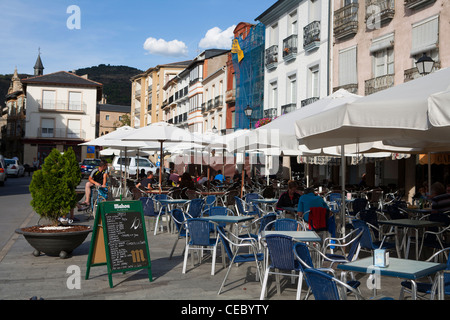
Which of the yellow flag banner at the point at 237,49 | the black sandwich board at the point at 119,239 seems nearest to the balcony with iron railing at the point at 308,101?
the yellow flag banner at the point at 237,49

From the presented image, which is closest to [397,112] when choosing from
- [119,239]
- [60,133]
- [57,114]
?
[119,239]

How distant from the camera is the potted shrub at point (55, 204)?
8.84 meters

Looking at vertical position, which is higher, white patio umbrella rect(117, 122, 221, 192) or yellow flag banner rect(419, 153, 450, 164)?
white patio umbrella rect(117, 122, 221, 192)

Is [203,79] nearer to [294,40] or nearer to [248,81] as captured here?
[248,81]

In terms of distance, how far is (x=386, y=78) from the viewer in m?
21.2

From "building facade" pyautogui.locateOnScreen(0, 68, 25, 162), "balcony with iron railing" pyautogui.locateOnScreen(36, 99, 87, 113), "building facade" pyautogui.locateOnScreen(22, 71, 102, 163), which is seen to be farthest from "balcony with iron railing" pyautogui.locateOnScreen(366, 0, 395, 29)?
"building facade" pyautogui.locateOnScreen(0, 68, 25, 162)

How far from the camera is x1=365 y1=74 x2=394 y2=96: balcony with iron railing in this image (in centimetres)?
2097

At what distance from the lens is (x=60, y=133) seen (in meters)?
67.1

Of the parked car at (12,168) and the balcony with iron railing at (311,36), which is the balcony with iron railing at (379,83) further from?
the parked car at (12,168)

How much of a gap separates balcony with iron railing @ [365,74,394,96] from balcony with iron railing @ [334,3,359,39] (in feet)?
9.33

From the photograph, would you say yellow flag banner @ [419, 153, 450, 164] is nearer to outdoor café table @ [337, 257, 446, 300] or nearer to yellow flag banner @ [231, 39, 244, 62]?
outdoor café table @ [337, 257, 446, 300]

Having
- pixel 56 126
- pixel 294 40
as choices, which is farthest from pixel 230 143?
pixel 56 126

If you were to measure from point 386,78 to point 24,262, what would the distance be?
16.7m

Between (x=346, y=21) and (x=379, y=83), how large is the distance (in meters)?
4.12
